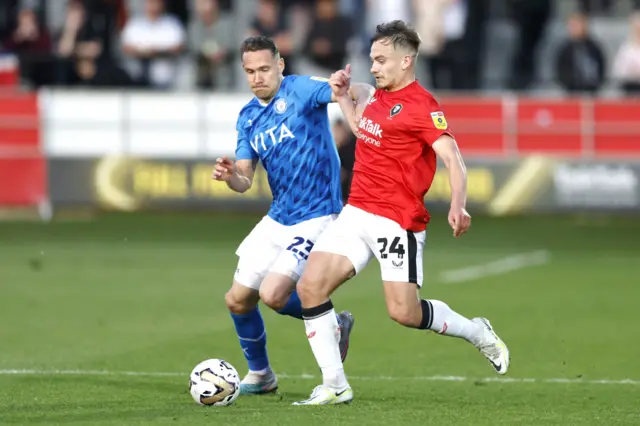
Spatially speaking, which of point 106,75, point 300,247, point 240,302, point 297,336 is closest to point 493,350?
point 300,247

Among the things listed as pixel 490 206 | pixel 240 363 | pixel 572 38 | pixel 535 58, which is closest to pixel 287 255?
pixel 240 363

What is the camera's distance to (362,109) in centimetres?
855

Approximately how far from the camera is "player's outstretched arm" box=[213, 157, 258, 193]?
8.45m

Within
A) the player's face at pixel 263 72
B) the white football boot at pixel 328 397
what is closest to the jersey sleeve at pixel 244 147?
the player's face at pixel 263 72

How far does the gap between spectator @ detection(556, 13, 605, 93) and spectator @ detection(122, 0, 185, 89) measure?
651 centimetres

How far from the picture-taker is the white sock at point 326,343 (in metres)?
8.20

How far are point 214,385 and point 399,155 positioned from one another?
1.76 metres

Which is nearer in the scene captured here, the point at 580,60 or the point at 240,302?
the point at 240,302

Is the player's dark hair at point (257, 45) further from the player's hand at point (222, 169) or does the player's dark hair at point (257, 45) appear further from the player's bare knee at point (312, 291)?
the player's bare knee at point (312, 291)

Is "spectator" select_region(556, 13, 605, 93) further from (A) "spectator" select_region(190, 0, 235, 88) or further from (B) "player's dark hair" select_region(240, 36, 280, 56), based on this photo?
(B) "player's dark hair" select_region(240, 36, 280, 56)

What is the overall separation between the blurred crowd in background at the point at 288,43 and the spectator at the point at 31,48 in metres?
0.02

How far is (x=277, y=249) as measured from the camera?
886cm

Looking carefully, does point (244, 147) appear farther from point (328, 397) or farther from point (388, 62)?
point (328, 397)

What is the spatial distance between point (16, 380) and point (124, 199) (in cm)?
1322
